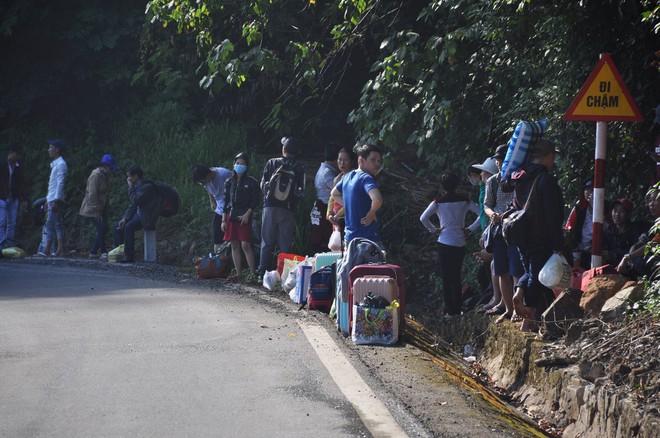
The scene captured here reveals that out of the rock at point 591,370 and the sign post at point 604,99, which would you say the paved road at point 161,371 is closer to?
the rock at point 591,370

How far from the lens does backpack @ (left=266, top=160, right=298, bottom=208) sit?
47.7 feet

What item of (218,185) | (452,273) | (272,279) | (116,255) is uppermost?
(218,185)

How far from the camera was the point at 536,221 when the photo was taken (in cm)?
834

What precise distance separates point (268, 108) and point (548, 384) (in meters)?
15.6

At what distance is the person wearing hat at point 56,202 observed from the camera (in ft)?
62.2

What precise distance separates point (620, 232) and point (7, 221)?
12.5 meters

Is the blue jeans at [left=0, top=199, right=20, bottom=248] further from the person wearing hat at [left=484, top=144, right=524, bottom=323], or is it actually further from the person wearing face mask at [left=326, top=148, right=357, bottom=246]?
the person wearing hat at [left=484, top=144, right=524, bottom=323]

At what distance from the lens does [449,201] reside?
1234cm

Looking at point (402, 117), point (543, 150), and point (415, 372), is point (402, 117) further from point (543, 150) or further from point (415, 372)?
point (415, 372)

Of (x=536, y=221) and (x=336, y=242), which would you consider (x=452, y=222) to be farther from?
(x=536, y=221)

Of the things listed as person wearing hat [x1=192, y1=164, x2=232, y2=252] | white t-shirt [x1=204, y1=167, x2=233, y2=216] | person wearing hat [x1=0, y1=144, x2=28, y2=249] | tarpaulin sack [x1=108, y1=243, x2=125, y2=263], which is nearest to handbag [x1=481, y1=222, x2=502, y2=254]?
person wearing hat [x1=192, y1=164, x2=232, y2=252]

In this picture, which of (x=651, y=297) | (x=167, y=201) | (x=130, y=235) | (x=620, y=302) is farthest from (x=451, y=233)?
(x=130, y=235)

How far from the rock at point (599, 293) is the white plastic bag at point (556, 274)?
0.25 metres

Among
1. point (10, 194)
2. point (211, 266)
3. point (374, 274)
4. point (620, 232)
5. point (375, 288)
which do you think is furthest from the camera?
point (10, 194)
